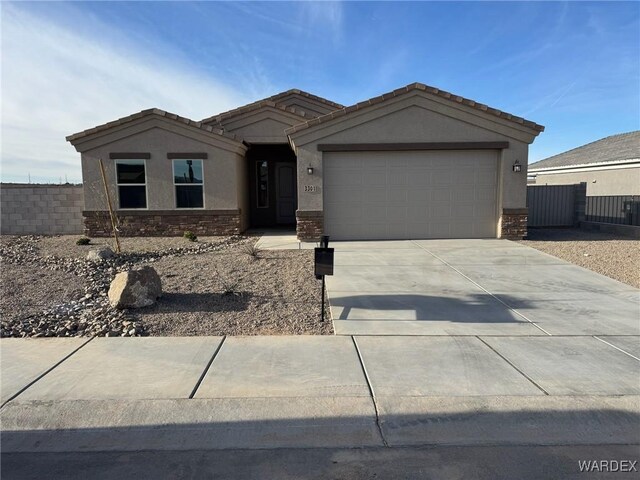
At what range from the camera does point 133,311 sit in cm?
656

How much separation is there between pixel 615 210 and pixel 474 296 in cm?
1241

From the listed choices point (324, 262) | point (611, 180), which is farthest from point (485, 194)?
point (611, 180)

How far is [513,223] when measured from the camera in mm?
13500

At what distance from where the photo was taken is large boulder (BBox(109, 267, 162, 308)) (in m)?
6.55

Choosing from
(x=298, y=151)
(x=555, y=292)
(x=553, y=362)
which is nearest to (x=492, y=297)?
(x=555, y=292)

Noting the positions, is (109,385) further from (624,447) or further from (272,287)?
(624,447)

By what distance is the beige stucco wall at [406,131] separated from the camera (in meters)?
13.1

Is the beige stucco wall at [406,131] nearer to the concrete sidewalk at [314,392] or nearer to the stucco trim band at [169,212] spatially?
the stucco trim band at [169,212]

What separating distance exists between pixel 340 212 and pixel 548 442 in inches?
408

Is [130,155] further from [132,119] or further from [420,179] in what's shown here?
[420,179]

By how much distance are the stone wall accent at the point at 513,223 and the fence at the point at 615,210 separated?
493 centimetres

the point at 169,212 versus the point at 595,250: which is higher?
the point at 169,212

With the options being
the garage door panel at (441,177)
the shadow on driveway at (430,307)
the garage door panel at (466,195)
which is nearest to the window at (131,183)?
the garage door panel at (441,177)

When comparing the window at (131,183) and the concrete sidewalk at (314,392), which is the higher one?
the window at (131,183)
